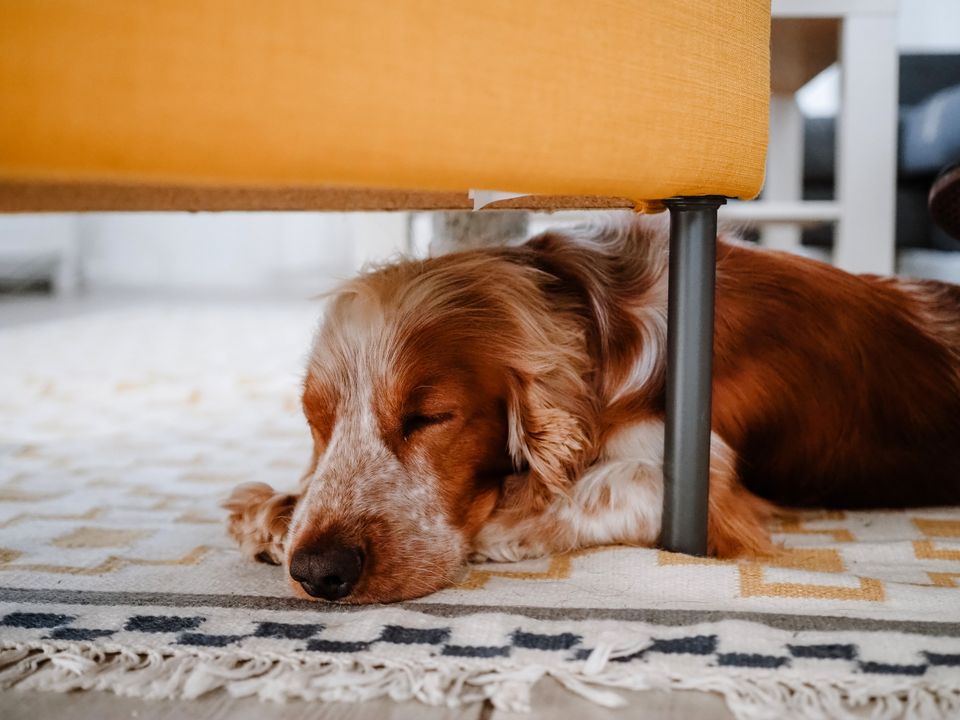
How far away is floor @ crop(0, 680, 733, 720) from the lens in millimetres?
936

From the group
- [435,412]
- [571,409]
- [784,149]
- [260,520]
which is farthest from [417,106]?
[784,149]

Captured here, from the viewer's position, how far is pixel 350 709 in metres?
0.95

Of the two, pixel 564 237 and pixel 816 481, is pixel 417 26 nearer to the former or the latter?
pixel 564 237

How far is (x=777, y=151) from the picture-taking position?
4.17 metres

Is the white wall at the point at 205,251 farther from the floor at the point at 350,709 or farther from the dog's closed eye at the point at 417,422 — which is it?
the floor at the point at 350,709

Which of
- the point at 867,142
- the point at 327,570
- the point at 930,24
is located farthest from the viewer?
the point at 930,24

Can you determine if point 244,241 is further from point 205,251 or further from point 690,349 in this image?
point 690,349

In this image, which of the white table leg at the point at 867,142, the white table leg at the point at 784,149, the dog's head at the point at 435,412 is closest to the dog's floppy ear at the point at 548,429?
the dog's head at the point at 435,412

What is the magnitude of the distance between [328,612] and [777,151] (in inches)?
136

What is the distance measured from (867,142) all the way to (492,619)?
226 cm

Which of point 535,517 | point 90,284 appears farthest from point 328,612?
point 90,284

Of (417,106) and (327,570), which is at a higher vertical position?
(417,106)

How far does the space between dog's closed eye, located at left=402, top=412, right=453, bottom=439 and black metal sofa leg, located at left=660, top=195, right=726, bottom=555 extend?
1.03 ft

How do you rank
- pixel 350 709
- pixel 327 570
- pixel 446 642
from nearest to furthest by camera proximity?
pixel 350 709
pixel 446 642
pixel 327 570
